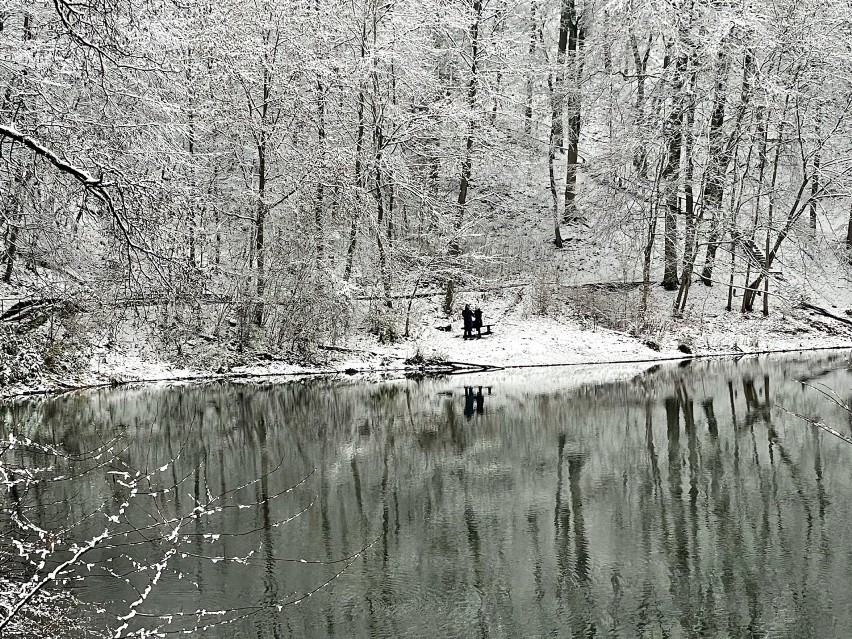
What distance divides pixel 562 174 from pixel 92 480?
25.9m

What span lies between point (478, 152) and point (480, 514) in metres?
19.3

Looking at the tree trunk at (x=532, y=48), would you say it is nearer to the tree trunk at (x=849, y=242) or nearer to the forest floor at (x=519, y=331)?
the forest floor at (x=519, y=331)

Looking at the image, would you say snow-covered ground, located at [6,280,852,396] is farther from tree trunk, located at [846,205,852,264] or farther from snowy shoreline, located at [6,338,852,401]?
tree trunk, located at [846,205,852,264]

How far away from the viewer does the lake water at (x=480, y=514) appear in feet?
20.8

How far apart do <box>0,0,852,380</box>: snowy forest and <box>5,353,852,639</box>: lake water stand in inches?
314

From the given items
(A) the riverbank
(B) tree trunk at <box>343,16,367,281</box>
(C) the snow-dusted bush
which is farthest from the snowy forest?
(C) the snow-dusted bush

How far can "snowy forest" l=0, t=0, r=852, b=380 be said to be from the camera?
75.1ft

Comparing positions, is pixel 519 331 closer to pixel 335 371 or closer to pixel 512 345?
pixel 512 345

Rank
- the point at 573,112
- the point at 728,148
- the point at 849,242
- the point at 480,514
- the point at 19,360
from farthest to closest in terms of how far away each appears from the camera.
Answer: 1. the point at 849,242
2. the point at 573,112
3. the point at 728,148
4. the point at 19,360
5. the point at 480,514

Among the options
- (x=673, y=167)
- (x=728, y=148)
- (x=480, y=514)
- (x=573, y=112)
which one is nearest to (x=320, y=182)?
(x=573, y=112)

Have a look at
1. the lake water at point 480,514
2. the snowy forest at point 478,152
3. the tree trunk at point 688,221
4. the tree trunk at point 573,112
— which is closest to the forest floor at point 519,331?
the snowy forest at point 478,152

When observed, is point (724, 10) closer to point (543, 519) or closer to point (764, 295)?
point (764, 295)

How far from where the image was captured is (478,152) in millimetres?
26562

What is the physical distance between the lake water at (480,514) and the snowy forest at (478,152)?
7.98m
